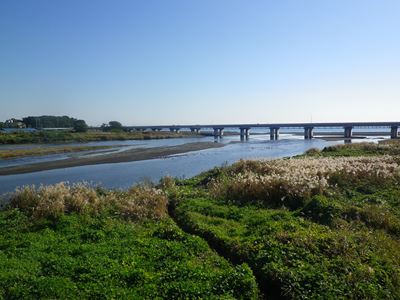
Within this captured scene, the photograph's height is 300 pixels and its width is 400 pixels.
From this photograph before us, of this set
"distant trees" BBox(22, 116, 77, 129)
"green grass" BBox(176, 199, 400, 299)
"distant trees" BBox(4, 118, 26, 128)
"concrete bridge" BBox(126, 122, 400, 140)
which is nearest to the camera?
"green grass" BBox(176, 199, 400, 299)

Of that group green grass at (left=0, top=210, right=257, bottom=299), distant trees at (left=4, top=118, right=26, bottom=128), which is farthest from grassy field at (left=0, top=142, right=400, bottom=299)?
distant trees at (left=4, top=118, right=26, bottom=128)

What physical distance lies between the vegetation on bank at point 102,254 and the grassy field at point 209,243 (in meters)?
0.03

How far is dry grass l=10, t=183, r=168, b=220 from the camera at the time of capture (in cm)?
1262

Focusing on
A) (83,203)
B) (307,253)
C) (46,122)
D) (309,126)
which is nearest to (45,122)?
(46,122)

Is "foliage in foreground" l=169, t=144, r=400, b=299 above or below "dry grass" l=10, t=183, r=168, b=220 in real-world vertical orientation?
below

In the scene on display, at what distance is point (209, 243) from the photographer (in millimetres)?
10602

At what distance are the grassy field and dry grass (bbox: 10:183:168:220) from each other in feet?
0.14

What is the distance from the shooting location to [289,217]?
12117 millimetres

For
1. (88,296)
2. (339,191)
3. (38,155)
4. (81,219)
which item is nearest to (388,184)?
(339,191)

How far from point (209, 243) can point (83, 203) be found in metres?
5.22

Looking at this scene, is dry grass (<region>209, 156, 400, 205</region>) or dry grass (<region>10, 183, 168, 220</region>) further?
dry grass (<region>209, 156, 400, 205</region>)

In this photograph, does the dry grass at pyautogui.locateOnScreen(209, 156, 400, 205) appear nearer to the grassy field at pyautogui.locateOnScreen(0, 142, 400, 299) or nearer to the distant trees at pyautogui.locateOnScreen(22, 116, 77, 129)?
the grassy field at pyautogui.locateOnScreen(0, 142, 400, 299)

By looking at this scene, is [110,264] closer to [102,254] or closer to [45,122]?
[102,254]

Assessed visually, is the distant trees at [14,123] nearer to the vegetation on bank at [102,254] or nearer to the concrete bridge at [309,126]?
the concrete bridge at [309,126]
